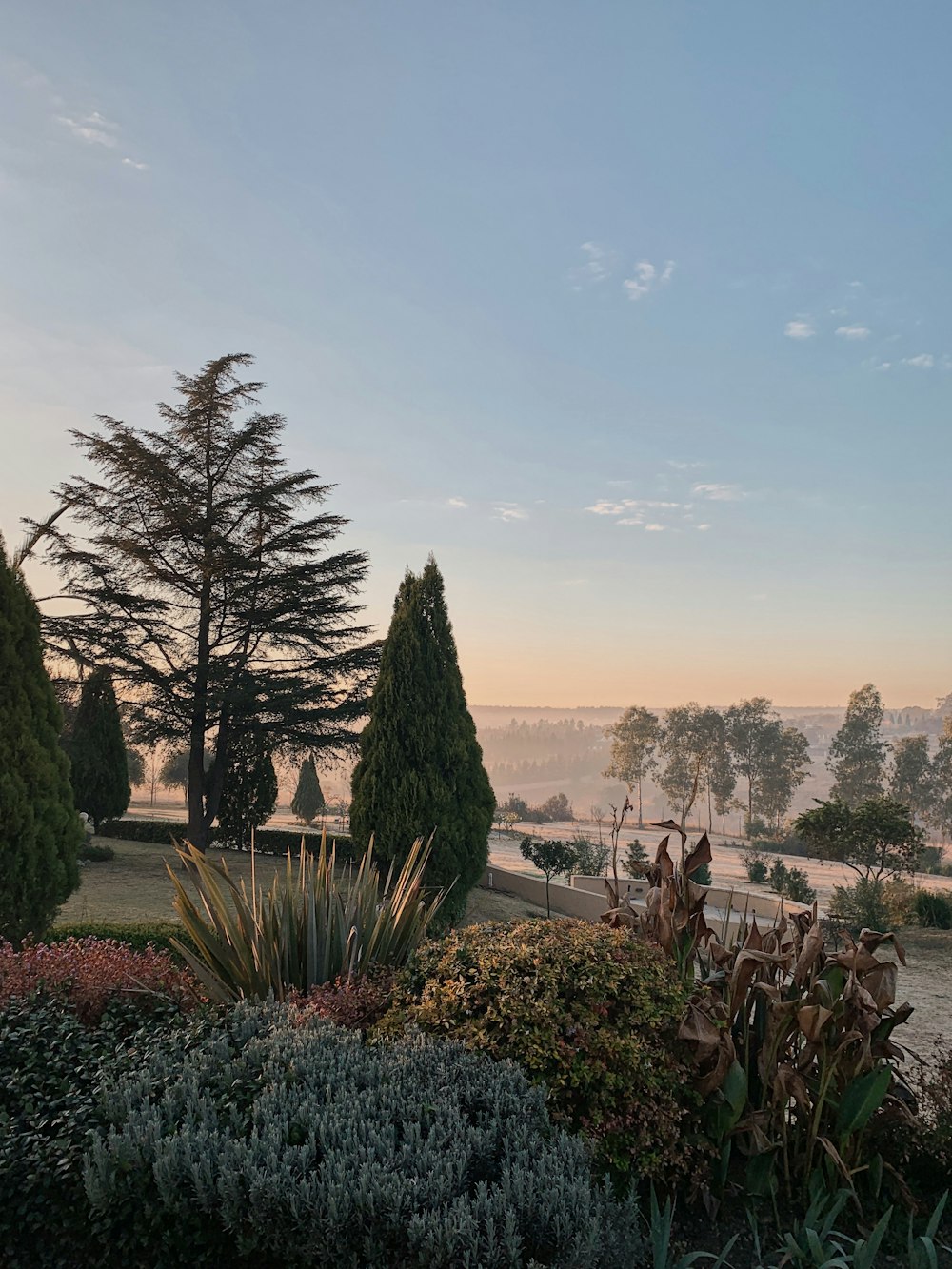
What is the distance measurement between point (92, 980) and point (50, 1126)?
130 centimetres

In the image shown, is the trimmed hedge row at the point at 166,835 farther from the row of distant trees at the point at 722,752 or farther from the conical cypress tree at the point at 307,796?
the row of distant trees at the point at 722,752

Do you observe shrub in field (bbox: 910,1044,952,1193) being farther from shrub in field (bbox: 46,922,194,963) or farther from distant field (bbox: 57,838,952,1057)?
shrub in field (bbox: 46,922,194,963)

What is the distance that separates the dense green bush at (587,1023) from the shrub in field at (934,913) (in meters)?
14.0

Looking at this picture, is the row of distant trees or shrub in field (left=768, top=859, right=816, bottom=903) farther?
the row of distant trees

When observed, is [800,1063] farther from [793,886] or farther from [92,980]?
[793,886]

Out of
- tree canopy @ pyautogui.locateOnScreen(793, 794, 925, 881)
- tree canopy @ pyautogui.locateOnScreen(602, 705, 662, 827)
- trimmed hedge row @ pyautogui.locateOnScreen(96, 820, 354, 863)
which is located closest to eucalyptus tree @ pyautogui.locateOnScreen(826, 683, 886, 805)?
tree canopy @ pyautogui.locateOnScreen(602, 705, 662, 827)

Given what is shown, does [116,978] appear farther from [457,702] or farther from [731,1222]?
[457,702]

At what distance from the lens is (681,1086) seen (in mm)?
3268

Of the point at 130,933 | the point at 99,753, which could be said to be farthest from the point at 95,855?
the point at 130,933

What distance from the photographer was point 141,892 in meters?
12.1

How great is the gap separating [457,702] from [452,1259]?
9879mm

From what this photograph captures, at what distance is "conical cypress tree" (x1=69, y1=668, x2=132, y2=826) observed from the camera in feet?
57.1

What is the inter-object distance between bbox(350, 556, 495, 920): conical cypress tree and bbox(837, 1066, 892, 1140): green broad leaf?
26.4ft

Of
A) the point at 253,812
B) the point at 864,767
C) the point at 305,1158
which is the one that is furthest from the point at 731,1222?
the point at 864,767
